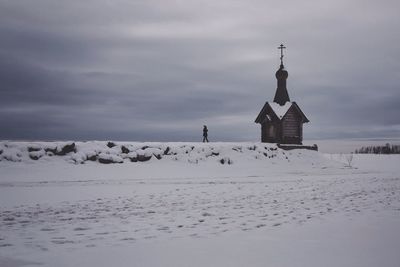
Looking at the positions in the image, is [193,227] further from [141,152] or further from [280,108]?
[280,108]

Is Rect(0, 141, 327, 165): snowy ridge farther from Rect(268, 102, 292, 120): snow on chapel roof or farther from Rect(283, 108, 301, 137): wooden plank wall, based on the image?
Rect(268, 102, 292, 120): snow on chapel roof

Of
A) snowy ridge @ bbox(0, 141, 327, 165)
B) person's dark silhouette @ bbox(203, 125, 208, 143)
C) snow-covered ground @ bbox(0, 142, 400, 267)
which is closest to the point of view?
snow-covered ground @ bbox(0, 142, 400, 267)

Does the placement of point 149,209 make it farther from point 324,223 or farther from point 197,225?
point 324,223

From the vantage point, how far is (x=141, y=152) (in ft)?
89.2

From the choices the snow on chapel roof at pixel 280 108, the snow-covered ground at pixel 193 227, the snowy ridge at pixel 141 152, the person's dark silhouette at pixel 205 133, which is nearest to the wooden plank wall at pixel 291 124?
the snow on chapel roof at pixel 280 108

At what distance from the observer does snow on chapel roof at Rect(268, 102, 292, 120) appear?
1485 inches

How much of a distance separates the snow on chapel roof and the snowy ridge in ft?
14.4

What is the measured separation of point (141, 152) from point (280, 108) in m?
16.3

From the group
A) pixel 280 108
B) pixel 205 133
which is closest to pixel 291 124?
pixel 280 108

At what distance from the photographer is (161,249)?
610 centimetres

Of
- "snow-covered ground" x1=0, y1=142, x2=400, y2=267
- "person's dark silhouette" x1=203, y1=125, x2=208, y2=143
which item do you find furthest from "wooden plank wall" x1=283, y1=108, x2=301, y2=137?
"snow-covered ground" x1=0, y1=142, x2=400, y2=267

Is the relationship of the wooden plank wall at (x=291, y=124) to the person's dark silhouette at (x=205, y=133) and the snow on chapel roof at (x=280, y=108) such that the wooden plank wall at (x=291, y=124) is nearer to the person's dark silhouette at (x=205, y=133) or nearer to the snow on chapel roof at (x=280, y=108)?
the snow on chapel roof at (x=280, y=108)

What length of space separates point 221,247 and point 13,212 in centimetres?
631

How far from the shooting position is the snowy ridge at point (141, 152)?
2416 cm
